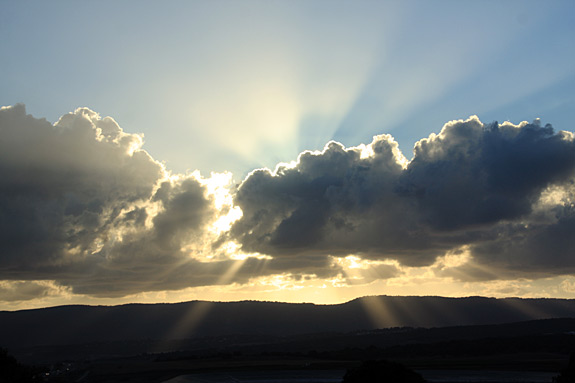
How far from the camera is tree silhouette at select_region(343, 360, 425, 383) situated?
2126 inches

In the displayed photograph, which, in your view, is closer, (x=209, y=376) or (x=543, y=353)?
(x=209, y=376)

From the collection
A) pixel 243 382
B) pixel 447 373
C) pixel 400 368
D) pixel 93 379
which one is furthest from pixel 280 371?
pixel 400 368

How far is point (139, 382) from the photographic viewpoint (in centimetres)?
10544

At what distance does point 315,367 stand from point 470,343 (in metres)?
66.5

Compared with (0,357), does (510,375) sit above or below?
below

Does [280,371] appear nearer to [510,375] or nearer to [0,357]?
[510,375]

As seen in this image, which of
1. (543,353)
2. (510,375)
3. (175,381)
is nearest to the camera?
(510,375)

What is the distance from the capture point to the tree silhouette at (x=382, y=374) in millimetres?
54000

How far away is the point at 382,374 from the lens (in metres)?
54.6

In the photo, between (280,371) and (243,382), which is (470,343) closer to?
(280,371)

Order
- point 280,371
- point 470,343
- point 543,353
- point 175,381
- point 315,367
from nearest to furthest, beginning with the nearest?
point 175,381, point 280,371, point 315,367, point 543,353, point 470,343

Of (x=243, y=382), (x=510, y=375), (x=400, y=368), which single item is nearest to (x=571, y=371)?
(x=400, y=368)

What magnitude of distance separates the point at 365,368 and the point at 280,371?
2351 inches

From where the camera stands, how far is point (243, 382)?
93.0 metres
